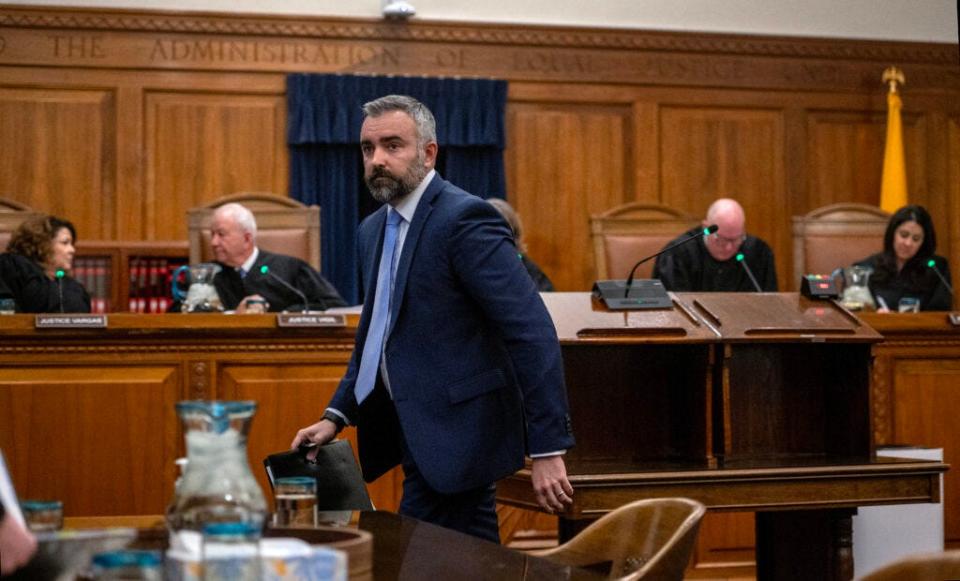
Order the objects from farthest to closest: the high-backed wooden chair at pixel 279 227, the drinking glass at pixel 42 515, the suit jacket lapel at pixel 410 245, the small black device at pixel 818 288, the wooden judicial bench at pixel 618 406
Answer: the high-backed wooden chair at pixel 279 227 < the small black device at pixel 818 288 < the wooden judicial bench at pixel 618 406 < the suit jacket lapel at pixel 410 245 < the drinking glass at pixel 42 515

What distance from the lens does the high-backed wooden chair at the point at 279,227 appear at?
239 inches

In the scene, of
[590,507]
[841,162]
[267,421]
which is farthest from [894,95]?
[590,507]

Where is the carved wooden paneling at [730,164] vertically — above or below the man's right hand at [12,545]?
above

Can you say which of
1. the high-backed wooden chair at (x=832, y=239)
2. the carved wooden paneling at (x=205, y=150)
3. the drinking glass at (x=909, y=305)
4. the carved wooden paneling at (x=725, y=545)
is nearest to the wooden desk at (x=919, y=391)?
the drinking glass at (x=909, y=305)

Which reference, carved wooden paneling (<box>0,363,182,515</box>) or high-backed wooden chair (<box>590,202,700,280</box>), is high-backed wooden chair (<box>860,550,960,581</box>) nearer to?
carved wooden paneling (<box>0,363,182,515</box>)

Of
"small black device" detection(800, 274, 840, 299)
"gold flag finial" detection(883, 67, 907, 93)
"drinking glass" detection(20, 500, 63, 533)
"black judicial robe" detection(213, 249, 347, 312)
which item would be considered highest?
"gold flag finial" detection(883, 67, 907, 93)

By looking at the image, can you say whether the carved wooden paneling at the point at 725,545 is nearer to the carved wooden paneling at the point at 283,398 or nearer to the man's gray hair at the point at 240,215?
the carved wooden paneling at the point at 283,398

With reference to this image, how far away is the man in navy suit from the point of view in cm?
249

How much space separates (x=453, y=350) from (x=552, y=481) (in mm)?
325

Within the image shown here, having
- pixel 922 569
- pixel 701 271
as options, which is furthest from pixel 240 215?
pixel 922 569

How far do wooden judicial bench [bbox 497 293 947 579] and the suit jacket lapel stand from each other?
0.78 m

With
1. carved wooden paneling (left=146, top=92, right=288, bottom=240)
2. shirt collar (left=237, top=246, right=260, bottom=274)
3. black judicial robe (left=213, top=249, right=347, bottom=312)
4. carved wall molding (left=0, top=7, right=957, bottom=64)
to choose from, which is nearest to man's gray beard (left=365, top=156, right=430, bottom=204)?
black judicial robe (left=213, top=249, right=347, bottom=312)

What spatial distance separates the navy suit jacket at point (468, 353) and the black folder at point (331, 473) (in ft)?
0.55

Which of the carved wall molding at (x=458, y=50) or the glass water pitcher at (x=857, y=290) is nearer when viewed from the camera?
the glass water pitcher at (x=857, y=290)
